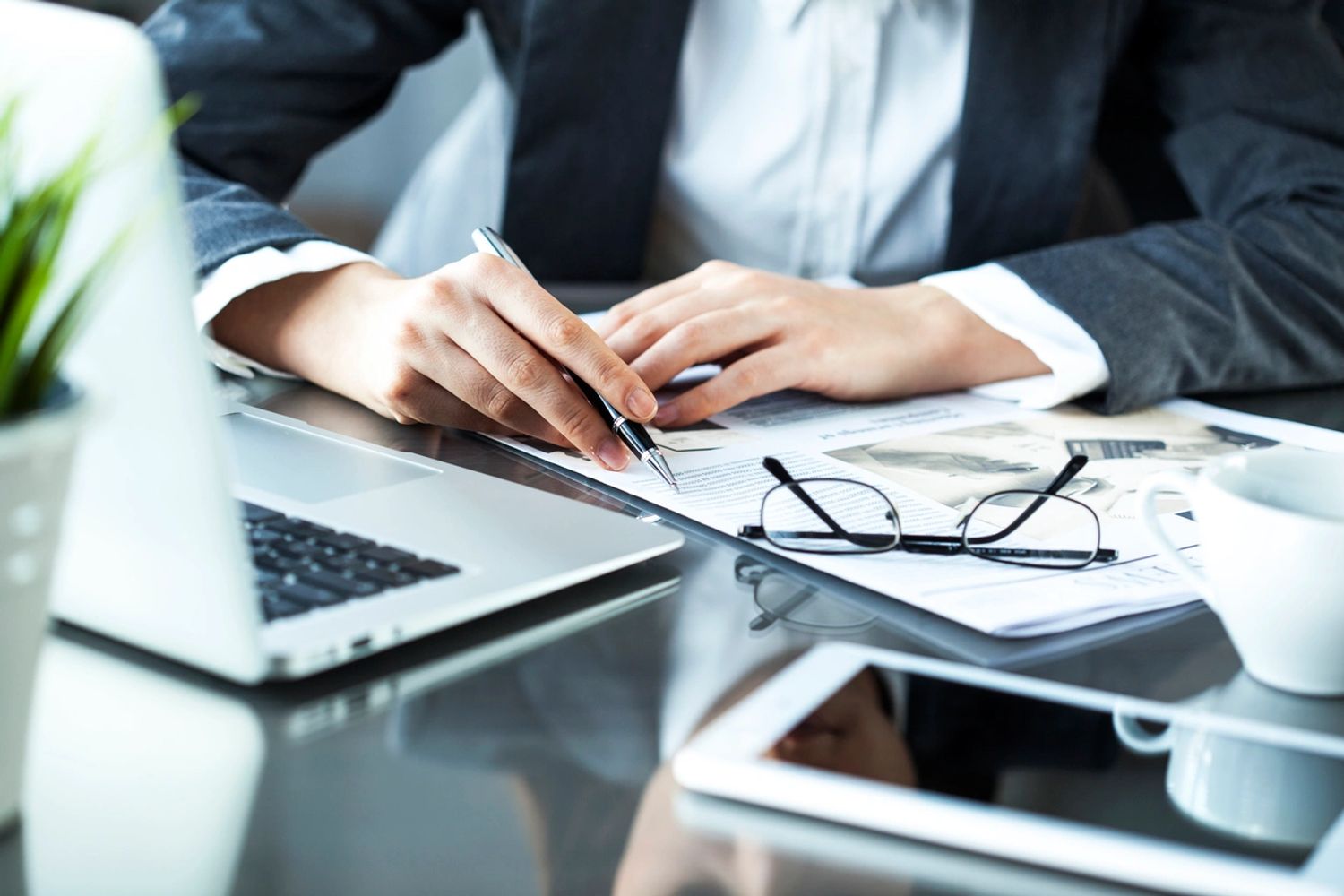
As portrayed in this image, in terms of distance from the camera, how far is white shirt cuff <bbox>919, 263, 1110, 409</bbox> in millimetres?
936

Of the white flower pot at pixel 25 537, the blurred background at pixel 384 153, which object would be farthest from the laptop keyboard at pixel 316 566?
the blurred background at pixel 384 153

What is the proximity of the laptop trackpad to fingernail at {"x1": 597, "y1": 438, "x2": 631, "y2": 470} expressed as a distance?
93mm

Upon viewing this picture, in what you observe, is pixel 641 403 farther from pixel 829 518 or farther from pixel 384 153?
pixel 384 153

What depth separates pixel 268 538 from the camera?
0.60 m

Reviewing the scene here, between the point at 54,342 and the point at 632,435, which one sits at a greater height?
the point at 54,342

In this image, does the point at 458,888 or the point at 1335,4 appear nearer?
the point at 458,888

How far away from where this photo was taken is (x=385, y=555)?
589 millimetres

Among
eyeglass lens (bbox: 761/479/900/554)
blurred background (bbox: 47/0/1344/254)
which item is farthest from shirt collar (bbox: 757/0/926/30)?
blurred background (bbox: 47/0/1344/254)

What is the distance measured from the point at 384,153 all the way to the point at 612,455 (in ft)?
7.53

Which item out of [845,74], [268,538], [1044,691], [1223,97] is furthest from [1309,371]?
[268,538]

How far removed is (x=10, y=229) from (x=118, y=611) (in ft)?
0.64

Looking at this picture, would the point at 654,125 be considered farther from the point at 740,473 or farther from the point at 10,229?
the point at 10,229

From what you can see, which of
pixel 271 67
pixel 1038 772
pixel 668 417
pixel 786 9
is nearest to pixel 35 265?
pixel 1038 772

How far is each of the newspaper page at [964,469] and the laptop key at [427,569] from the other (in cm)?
16
